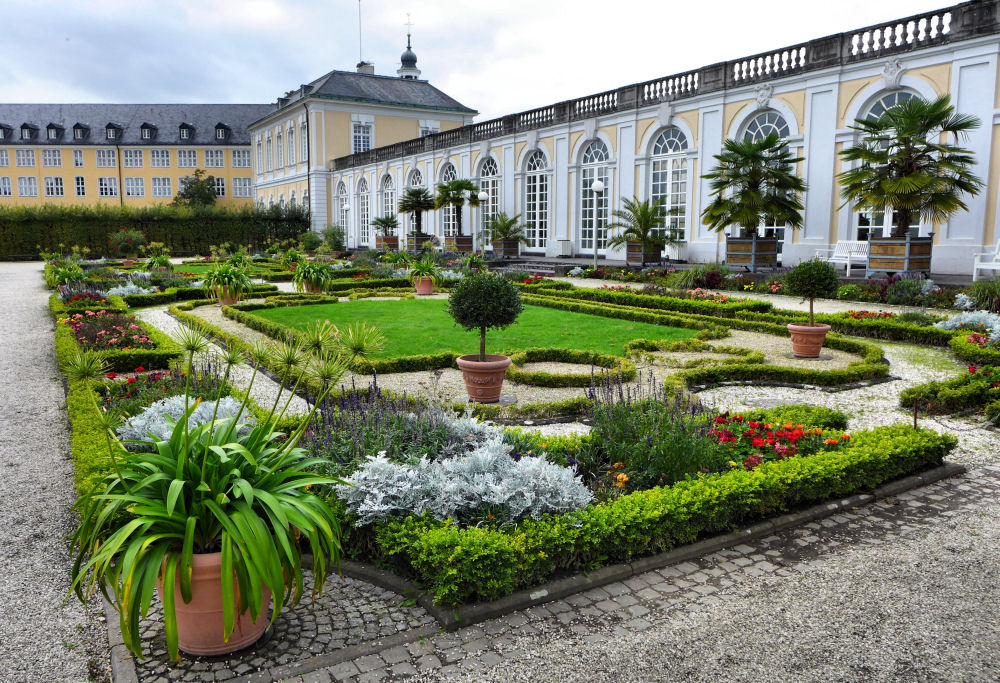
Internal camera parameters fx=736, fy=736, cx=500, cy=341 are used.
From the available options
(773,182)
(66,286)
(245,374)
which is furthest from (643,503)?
(66,286)

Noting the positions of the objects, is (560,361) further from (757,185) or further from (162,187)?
(162,187)

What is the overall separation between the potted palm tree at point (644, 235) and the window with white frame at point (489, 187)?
9.66 meters

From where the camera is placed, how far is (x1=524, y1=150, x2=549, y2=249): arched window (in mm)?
28219

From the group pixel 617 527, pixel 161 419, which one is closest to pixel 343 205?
pixel 161 419

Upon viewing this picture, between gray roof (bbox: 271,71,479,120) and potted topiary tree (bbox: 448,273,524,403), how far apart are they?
127 feet

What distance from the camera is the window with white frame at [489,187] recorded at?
30.7m

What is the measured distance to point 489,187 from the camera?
31.4 m

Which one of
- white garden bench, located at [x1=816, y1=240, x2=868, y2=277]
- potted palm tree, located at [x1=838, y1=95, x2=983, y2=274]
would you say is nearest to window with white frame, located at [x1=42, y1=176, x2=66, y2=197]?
white garden bench, located at [x1=816, y1=240, x2=868, y2=277]

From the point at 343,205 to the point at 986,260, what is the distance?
34.1 m

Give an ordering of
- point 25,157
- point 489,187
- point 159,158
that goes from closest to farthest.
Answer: point 489,187 < point 25,157 < point 159,158

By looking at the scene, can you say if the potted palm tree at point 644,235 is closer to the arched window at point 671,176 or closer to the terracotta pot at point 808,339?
the arched window at point 671,176

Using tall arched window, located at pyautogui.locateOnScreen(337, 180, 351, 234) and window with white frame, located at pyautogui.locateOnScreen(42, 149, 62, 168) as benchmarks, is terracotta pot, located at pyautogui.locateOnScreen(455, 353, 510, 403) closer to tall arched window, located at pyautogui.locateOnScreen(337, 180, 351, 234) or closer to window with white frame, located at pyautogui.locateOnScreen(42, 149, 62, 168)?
tall arched window, located at pyautogui.locateOnScreen(337, 180, 351, 234)

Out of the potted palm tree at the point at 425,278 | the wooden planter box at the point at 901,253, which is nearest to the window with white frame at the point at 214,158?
the potted palm tree at the point at 425,278

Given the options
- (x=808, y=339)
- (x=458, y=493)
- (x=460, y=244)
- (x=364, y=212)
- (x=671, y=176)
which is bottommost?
(x=458, y=493)
